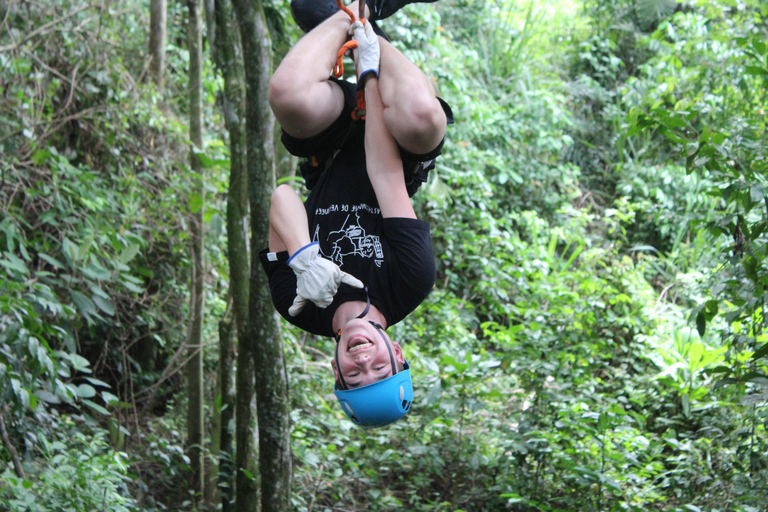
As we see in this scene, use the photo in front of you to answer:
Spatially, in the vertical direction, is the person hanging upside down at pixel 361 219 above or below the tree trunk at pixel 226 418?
above

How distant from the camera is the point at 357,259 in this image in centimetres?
229

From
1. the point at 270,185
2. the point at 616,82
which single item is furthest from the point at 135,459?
the point at 616,82

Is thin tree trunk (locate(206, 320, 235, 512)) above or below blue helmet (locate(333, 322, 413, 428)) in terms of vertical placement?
below

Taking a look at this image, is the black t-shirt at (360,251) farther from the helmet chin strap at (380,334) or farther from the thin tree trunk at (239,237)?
the thin tree trunk at (239,237)

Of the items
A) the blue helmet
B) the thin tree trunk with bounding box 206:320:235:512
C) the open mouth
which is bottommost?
the thin tree trunk with bounding box 206:320:235:512


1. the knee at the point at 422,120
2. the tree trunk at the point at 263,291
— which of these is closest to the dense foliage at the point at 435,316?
the tree trunk at the point at 263,291

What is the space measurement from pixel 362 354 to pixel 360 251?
347mm

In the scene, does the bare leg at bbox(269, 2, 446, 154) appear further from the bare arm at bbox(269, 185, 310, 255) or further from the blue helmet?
the blue helmet

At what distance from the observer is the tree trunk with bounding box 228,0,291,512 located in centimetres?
346

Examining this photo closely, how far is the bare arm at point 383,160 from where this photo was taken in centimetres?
223

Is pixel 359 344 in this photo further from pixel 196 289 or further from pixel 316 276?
pixel 196 289

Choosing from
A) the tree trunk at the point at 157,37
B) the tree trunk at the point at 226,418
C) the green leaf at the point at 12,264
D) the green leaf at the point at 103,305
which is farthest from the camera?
the tree trunk at the point at 157,37

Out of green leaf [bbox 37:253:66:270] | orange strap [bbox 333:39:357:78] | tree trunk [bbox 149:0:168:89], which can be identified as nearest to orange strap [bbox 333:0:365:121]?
orange strap [bbox 333:39:357:78]

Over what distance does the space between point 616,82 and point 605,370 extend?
5117 mm
